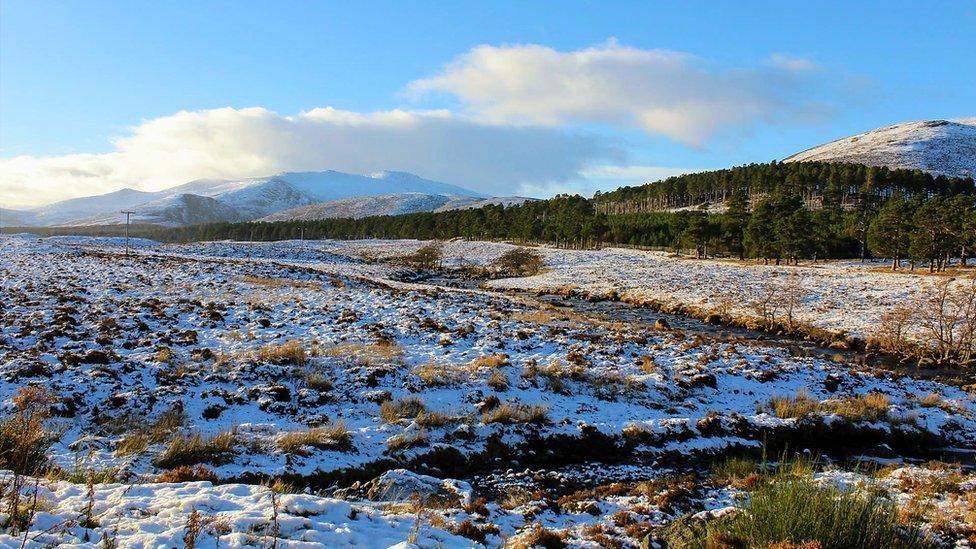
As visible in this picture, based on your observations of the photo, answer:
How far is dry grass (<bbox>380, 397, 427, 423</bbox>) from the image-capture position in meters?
11.5

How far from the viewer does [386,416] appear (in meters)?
11.5

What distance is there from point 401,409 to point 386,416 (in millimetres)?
509

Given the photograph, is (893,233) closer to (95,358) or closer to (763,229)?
(763,229)

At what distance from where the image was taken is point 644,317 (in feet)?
105

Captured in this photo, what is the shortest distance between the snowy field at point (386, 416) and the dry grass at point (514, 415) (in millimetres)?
50

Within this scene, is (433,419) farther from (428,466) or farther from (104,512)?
(104,512)

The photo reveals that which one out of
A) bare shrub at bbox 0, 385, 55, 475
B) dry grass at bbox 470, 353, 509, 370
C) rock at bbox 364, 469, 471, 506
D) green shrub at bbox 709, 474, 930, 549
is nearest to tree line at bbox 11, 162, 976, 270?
dry grass at bbox 470, 353, 509, 370

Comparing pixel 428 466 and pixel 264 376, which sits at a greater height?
pixel 264 376

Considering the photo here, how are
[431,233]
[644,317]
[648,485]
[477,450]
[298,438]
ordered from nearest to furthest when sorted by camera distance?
[648,485] → [298,438] → [477,450] → [644,317] → [431,233]

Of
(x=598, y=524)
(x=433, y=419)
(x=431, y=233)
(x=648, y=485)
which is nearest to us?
(x=598, y=524)

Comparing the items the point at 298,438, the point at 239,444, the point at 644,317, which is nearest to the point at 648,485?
the point at 298,438

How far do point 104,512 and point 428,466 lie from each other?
5.43 m

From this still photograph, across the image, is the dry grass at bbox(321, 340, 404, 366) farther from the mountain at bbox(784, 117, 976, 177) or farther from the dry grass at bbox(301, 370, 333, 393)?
the mountain at bbox(784, 117, 976, 177)

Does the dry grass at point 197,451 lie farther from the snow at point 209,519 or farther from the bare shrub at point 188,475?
the snow at point 209,519
